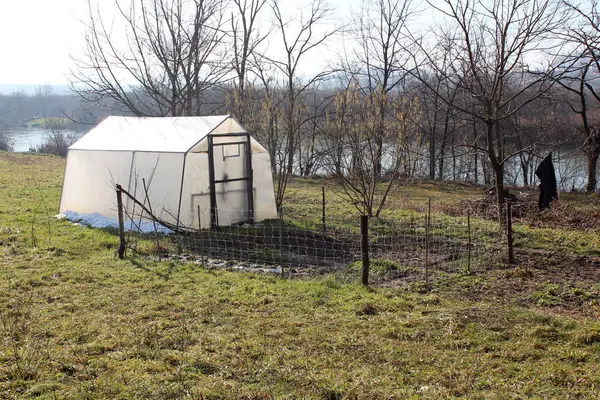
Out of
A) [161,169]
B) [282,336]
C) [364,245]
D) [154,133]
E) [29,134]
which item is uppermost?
[29,134]

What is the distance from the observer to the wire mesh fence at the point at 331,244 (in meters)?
8.03

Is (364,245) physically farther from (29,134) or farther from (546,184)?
(29,134)

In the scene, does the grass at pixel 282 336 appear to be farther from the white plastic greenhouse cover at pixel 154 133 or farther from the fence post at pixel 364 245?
the white plastic greenhouse cover at pixel 154 133

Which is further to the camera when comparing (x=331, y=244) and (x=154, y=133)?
(x=154, y=133)

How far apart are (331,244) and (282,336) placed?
452 centimetres

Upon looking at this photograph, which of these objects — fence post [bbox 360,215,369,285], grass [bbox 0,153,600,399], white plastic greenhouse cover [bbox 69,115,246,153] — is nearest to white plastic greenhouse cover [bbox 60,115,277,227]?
white plastic greenhouse cover [bbox 69,115,246,153]

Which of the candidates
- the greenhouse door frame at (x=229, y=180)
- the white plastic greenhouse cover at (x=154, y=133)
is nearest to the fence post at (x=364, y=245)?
the greenhouse door frame at (x=229, y=180)

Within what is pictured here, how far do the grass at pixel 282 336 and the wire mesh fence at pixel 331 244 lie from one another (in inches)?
21.6

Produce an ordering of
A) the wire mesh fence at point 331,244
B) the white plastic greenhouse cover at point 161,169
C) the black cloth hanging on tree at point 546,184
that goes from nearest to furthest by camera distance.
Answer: the wire mesh fence at point 331,244 < the white plastic greenhouse cover at point 161,169 < the black cloth hanging on tree at point 546,184

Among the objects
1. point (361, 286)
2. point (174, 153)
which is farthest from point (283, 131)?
point (361, 286)

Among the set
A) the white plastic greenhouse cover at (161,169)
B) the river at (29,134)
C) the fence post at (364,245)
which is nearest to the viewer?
the fence post at (364,245)

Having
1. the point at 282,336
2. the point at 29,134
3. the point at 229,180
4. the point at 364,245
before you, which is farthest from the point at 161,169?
the point at 29,134

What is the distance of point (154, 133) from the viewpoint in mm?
12344

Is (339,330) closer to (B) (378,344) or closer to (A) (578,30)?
(B) (378,344)
